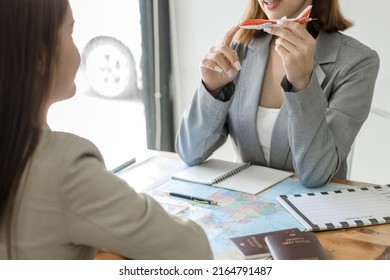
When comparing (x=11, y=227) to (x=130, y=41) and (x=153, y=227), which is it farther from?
(x=130, y=41)

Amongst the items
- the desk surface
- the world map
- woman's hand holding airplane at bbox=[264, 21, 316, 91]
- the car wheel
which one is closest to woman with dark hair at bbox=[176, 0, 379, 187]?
woman's hand holding airplane at bbox=[264, 21, 316, 91]

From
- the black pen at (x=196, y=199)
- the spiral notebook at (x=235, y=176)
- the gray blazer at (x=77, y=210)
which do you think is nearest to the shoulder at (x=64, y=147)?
the gray blazer at (x=77, y=210)

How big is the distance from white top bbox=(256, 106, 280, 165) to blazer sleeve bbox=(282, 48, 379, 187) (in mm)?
146

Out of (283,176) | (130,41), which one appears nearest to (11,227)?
Result: (283,176)

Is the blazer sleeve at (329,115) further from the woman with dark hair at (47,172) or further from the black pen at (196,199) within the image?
the woman with dark hair at (47,172)

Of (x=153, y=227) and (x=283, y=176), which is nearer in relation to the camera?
A: (x=153, y=227)

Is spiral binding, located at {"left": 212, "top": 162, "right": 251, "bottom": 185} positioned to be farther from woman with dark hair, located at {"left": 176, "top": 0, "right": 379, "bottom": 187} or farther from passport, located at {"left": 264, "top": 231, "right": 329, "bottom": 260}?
passport, located at {"left": 264, "top": 231, "right": 329, "bottom": 260}

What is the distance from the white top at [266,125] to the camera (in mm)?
A: 1487

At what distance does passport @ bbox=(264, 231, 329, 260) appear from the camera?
3.08 ft

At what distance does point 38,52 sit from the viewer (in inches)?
27.5

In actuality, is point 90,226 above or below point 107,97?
above

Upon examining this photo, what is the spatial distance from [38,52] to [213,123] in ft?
2.65
